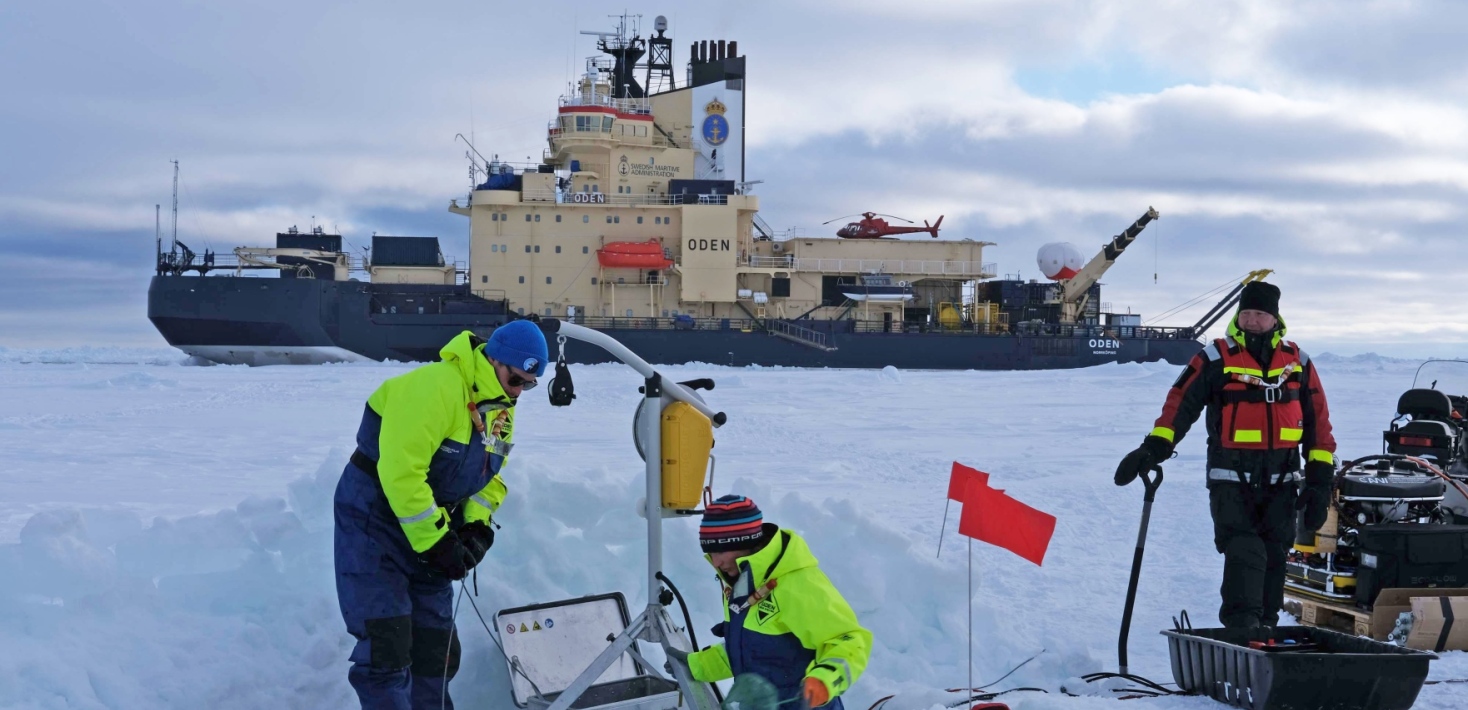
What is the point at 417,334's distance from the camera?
23.3 metres

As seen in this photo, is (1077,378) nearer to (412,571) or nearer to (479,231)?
(479,231)

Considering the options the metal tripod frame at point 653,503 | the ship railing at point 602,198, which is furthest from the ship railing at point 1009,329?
the metal tripod frame at point 653,503

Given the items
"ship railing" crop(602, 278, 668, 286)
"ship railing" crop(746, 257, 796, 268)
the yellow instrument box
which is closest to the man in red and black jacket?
the yellow instrument box

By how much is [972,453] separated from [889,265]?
17220mm

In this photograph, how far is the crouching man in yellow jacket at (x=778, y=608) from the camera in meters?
2.43

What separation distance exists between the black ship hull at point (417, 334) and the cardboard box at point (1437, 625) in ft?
65.3

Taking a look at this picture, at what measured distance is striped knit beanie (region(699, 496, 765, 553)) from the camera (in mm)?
2449

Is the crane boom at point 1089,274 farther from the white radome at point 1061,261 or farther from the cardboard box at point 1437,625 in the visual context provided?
the cardboard box at point 1437,625

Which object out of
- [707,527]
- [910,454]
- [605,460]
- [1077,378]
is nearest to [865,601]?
[707,527]

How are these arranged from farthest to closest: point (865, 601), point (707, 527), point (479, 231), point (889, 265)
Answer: point (889, 265), point (479, 231), point (865, 601), point (707, 527)

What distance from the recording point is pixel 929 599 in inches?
167

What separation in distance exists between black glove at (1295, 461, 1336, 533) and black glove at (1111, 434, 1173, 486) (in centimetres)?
47

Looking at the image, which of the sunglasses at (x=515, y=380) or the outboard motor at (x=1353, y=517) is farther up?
the sunglasses at (x=515, y=380)

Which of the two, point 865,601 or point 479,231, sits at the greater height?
point 479,231
